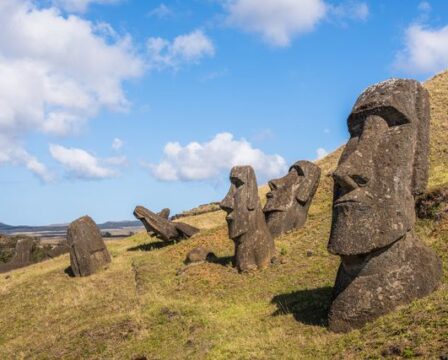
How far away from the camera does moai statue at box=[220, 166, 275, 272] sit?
1906 centimetres

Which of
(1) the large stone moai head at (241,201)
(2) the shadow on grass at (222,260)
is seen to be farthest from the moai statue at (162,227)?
(1) the large stone moai head at (241,201)

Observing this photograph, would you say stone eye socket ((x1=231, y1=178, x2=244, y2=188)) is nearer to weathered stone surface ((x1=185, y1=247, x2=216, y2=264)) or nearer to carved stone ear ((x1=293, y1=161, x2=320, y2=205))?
weathered stone surface ((x1=185, y1=247, x2=216, y2=264))

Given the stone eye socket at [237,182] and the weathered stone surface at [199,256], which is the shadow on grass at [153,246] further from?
the stone eye socket at [237,182]

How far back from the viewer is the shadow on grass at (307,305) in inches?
460

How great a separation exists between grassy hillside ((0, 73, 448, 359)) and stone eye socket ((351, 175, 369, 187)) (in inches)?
100

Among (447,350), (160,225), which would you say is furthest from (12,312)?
(447,350)

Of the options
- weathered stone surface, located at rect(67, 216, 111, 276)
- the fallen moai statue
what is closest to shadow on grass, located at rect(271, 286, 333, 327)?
weathered stone surface, located at rect(67, 216, 111, 276)

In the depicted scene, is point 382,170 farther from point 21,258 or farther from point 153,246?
point 21,258

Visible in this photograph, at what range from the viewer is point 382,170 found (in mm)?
10789

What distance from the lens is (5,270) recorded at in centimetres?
3825

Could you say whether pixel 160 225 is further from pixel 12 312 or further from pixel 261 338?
pixel 261 338

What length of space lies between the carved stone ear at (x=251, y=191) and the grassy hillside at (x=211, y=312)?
229 centimetres

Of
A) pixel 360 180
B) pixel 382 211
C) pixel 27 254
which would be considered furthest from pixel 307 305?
pixel 27 254

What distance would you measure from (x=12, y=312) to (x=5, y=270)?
18.9 meters
